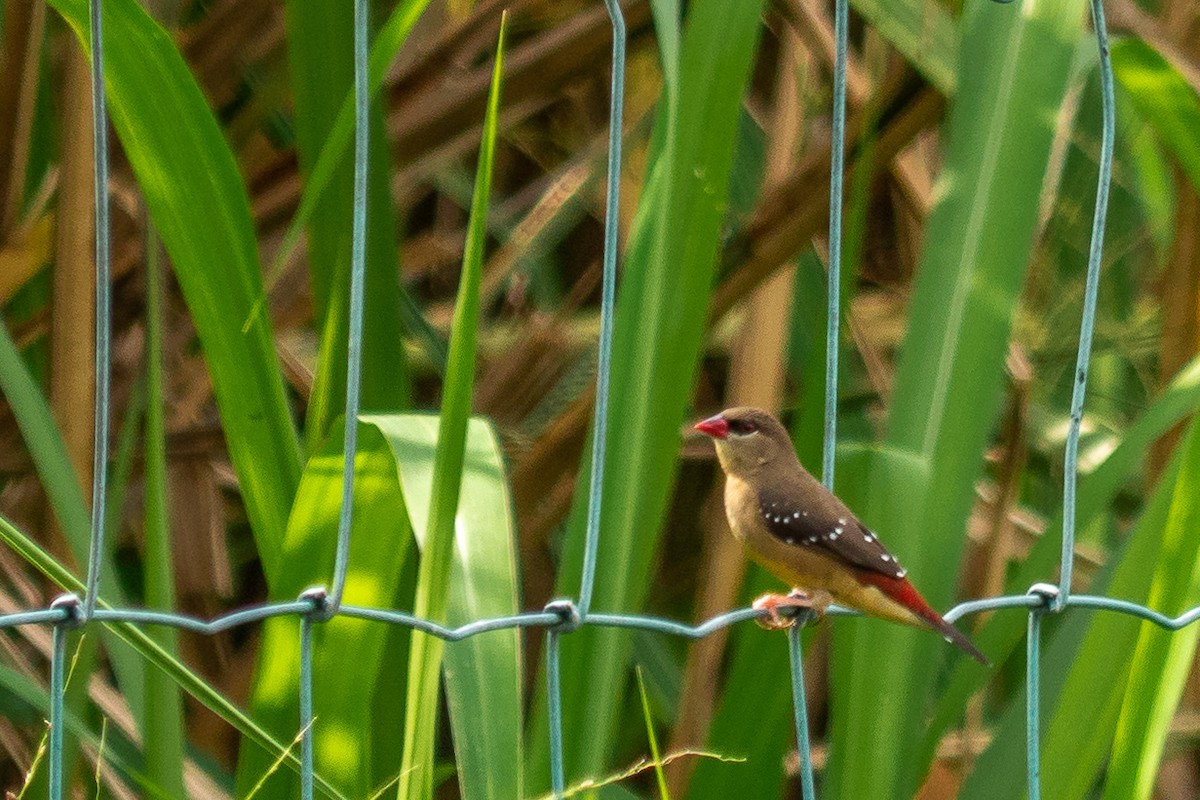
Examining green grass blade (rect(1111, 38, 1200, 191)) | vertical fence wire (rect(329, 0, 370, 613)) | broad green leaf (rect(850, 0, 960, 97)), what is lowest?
vertical fence wire (rect(329, 0, 370, 613))

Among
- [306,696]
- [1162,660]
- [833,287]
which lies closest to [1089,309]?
[833,287]

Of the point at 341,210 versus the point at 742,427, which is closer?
the point at 341,210

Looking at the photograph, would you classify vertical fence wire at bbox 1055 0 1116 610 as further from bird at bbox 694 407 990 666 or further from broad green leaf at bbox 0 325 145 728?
broad green leaf at bbox 0 325 145 728

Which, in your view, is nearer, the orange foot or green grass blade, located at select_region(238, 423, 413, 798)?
green grass blade, located at select_region(238, 423, 413, 798)

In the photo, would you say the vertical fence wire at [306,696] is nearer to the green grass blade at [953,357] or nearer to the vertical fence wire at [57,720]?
the vertical fence wire at [57,720]

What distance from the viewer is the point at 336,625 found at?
1.55m

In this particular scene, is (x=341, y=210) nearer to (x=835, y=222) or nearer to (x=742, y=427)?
(x=742, y=427)

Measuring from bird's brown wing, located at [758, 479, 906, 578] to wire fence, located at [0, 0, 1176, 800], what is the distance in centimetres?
37

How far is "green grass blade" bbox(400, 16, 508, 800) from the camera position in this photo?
139 cm

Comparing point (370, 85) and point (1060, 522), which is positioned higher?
point (370, 85)

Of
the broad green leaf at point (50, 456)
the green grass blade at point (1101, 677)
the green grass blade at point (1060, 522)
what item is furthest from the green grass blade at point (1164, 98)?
the broad green leaf at point (50, 456)

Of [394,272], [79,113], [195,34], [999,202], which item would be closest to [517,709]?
[394,272]

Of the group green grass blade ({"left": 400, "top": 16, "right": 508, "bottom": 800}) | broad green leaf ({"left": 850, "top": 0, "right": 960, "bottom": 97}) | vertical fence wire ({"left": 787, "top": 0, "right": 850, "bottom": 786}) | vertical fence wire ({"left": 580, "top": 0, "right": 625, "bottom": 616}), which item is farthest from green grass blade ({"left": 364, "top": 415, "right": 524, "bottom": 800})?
broad green leaf ({"left": 850, "top": 0, "right": 960, "bottom": 97})

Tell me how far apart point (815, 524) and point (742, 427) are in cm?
21
